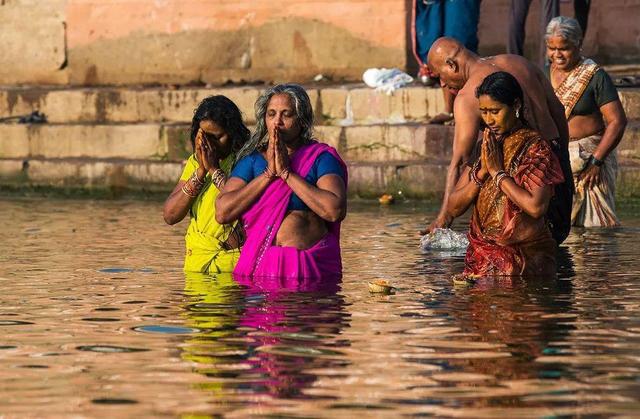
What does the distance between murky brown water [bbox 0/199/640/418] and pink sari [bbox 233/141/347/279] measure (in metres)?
0.12

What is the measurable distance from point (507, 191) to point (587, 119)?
11.8ft

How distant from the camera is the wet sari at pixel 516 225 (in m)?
8.82

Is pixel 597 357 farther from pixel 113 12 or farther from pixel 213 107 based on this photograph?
pixel 113 12

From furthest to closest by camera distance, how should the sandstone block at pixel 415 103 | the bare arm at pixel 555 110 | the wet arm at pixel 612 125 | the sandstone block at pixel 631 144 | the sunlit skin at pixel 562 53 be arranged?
1. the sandstone block at pixel 415 103
2. the sandstone block at pixel 631 144
3. the wet arm at pixel 612 125
4. the sunlit skin at pixel 562 53
5. the bare arm at pixel 555 110

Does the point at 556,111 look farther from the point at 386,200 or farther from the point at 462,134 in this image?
the point at 386,200

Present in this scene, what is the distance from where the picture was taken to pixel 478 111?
9836 mm

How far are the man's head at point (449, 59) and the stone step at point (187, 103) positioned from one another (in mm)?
4992

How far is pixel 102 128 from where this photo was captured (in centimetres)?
1681

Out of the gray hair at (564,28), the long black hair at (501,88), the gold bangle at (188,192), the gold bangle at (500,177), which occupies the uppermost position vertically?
the gray hair at (564,28)

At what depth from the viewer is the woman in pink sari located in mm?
8742

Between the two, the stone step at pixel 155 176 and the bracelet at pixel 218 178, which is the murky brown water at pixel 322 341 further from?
the stone step at pixel 155 176

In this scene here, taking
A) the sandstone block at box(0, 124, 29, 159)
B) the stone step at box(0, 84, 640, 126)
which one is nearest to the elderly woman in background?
the stone step at box(0, 84, 640, 126)

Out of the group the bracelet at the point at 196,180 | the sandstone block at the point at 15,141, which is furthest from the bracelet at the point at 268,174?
the sandstone block at the point at 15,141

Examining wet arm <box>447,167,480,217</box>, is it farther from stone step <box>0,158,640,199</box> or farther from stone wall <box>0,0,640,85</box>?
stone wall <box>0,0,640,85</box>
